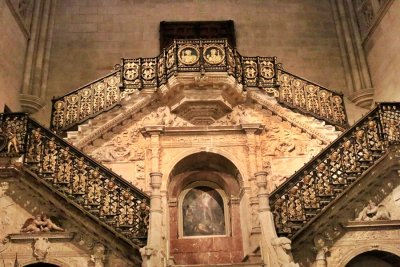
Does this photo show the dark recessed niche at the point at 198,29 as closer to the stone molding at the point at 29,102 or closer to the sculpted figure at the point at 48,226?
the stone molding at the point at 29,102

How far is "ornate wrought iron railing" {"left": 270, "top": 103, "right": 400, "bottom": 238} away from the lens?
27.0 feet

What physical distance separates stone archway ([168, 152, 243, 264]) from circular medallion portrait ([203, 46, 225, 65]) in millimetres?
1995

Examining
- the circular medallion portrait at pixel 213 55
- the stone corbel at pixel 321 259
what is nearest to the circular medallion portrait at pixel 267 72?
the circular medallion portrait at pixel 213 55

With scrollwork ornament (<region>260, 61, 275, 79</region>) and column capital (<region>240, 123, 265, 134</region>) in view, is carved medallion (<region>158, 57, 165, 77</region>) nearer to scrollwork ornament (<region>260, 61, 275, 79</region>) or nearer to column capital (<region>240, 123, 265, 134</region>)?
column capital (<region>240, 123, 265, 134</region>)

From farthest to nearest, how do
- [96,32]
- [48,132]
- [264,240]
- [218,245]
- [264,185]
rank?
[96,32] → [218,245] → [48,132] → [264,185] → [264,240]

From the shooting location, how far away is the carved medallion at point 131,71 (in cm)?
1100

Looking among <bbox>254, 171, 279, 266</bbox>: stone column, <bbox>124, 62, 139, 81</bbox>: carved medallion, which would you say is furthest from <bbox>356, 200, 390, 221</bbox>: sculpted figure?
<bbox>124, 62, 139, 81</bbox>: carved medallion

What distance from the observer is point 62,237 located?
8.38 m


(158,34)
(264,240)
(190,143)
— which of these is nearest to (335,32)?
(158,34)

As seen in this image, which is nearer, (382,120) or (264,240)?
(264,240)

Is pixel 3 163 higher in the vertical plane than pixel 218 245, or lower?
higher

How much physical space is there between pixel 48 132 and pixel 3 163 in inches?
38.6

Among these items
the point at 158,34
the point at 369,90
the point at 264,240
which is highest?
the point at 158,34

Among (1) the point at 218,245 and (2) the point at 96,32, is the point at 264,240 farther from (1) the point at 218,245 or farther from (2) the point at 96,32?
(2) the point at 96,32
